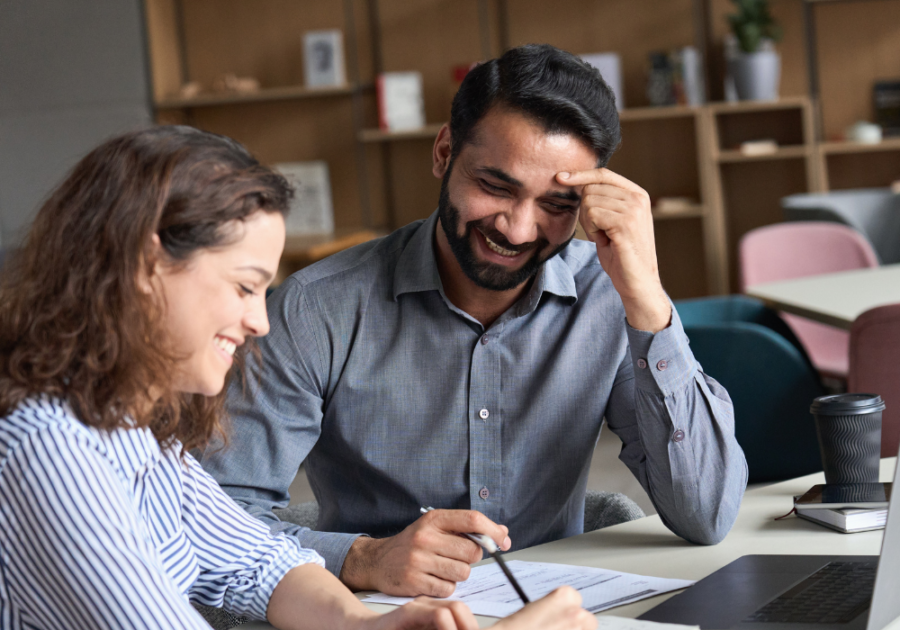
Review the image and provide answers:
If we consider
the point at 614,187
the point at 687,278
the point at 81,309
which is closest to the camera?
the point at 81,309

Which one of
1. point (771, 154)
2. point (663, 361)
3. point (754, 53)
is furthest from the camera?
point (771, 154)

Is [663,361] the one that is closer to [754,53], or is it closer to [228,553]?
[228,553]

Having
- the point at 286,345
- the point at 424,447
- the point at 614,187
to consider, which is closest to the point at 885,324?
the point at 614,187

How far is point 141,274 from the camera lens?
0.94 m

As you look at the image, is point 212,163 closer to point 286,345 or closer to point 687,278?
point 286,345

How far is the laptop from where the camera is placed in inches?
37.0

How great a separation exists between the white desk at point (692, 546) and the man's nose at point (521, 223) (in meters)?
0.45

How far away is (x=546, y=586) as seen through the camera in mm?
1149

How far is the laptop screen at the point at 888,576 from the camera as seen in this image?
3.00 feet

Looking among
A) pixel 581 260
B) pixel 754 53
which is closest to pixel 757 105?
pixel 754 53

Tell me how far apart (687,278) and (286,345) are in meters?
4.72

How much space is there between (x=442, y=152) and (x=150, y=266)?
0.78 meters

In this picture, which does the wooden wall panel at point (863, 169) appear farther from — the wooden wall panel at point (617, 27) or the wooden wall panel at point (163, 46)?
the wooden wall panel at point (163, 46)

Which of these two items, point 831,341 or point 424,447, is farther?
point 831,341
